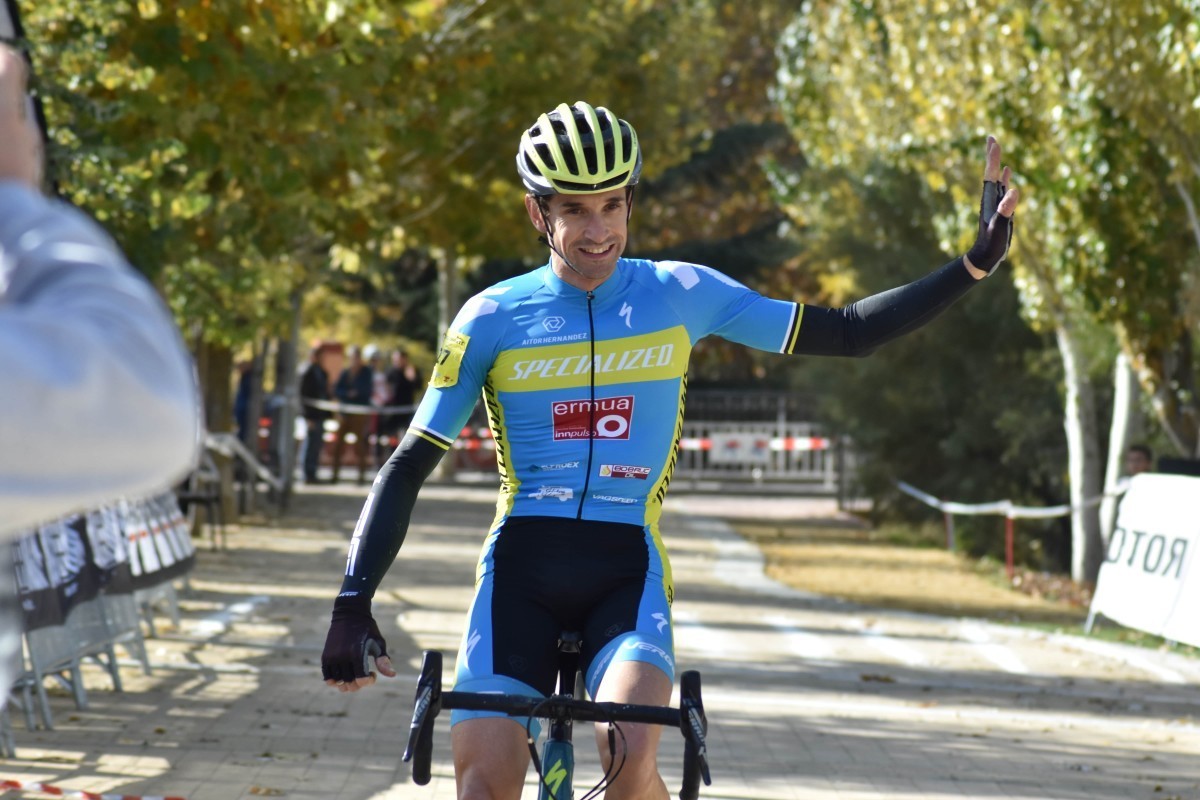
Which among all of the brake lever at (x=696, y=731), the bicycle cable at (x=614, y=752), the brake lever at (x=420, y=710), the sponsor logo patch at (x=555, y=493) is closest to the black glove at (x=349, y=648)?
the brake lever at (x=420, y=710)

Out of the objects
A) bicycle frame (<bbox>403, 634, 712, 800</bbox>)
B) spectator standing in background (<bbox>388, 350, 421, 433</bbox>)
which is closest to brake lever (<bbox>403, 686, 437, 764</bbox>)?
bicycle frame (<bbox>403, 634, 712, 800</bbox>)

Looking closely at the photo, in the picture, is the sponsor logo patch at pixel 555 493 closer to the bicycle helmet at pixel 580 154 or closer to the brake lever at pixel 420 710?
the bicycle helmet at pixel 580 154

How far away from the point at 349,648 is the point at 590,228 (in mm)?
1272

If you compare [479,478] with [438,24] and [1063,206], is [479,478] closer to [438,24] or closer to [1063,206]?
[438,24]

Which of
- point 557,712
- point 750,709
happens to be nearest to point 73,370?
point 557,712

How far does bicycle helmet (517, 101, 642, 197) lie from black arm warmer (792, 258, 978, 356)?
23.3 inches

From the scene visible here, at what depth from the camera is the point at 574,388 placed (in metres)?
4.61

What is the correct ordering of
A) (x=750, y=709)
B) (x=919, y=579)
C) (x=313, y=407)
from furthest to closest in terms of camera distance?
(x=313, y=407) < (x=919, y=579) < (x=750, y=709)

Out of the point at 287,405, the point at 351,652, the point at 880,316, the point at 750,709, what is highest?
the point at 287,405

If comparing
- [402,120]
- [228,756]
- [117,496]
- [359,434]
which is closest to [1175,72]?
[402,120]

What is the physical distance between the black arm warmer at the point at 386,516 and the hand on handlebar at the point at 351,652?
75 mm

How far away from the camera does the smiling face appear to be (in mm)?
4582

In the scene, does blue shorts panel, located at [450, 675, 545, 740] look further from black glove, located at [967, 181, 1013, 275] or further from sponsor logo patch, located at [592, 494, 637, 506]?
black glove, located at [967, 181, 1013, 275]

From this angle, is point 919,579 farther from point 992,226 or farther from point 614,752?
point 614,752
